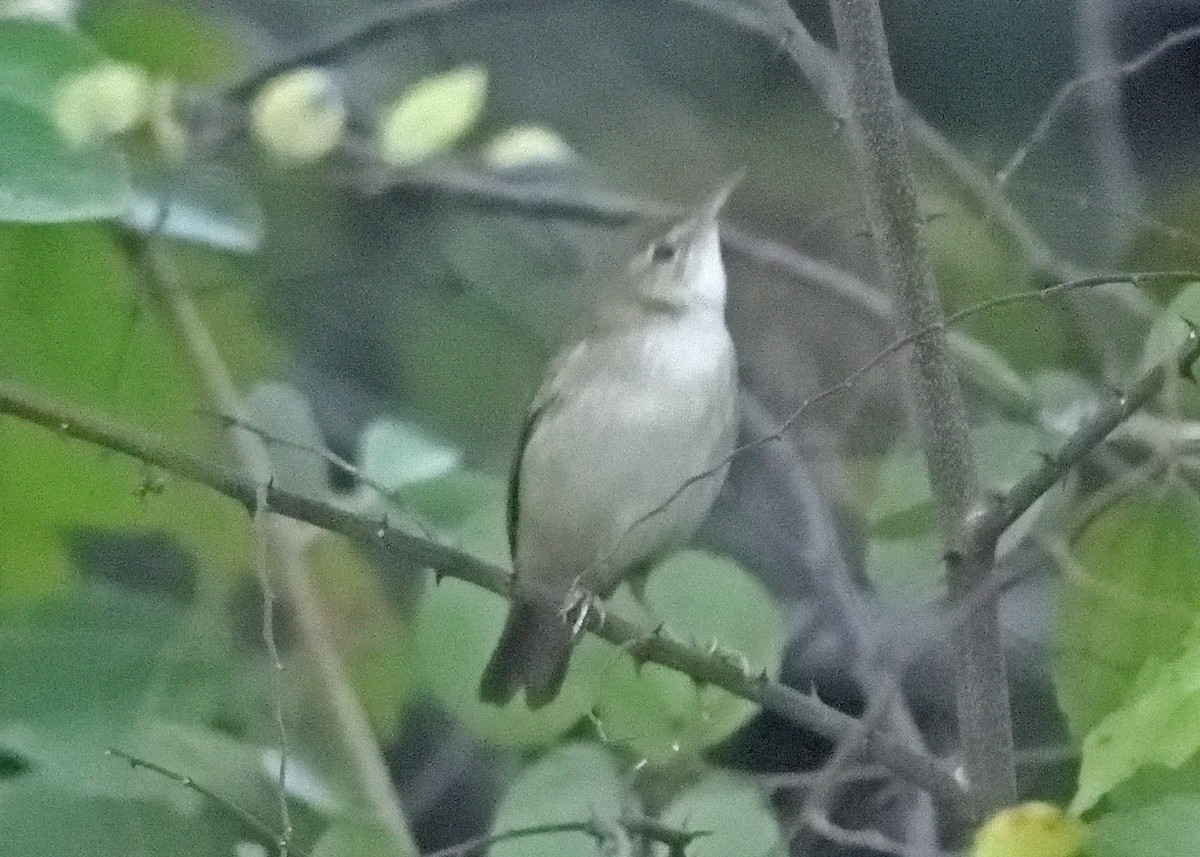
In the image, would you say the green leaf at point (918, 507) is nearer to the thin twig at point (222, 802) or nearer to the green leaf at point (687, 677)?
the green leaf at point (687, 677)

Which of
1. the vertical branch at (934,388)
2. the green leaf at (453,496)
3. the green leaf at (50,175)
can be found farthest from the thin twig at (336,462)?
the vertical branch at (934,388)

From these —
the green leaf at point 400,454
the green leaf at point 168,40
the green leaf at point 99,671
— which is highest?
the green leaf at point 168,40

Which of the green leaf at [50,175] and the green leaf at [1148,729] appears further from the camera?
the green leaf at [50,175]

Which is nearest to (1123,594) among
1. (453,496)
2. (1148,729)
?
(1148,729)

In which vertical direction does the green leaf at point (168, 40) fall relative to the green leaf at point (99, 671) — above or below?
above

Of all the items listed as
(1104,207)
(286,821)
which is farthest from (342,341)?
(1104,207)

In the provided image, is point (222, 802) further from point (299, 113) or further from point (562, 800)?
point (299, 113)

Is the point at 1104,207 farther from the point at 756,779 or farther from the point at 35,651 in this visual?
the point at 35,651
